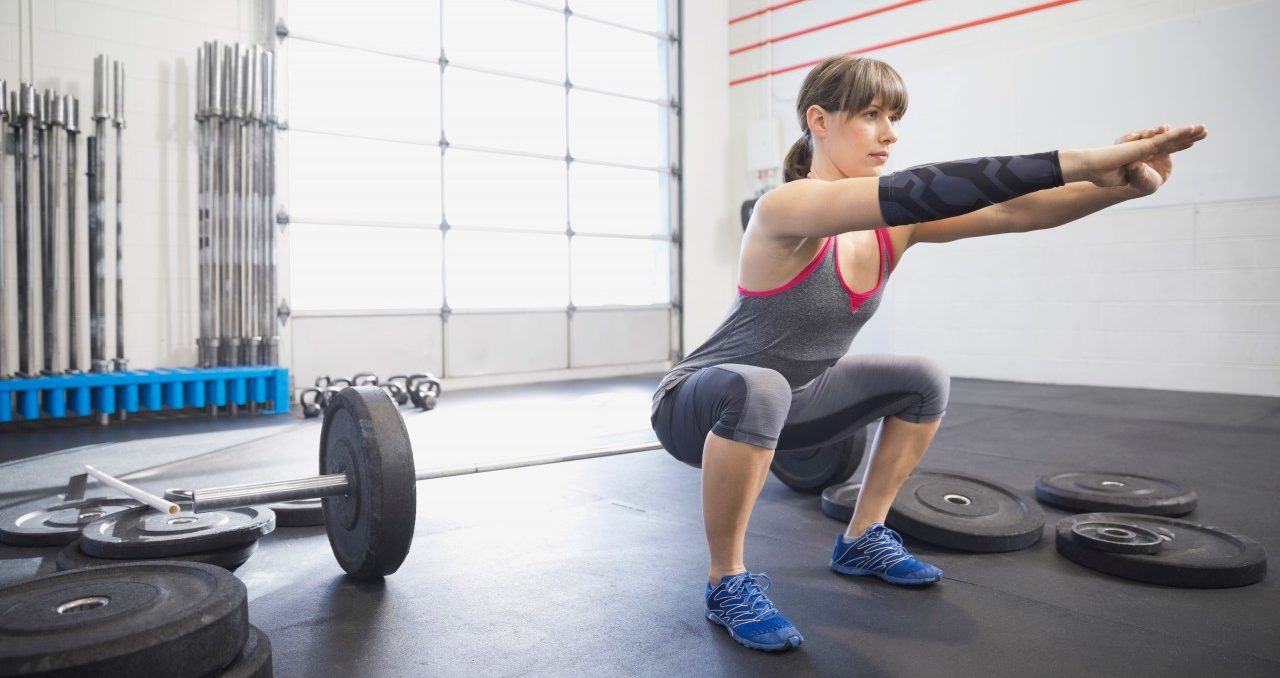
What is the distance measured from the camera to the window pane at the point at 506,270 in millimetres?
5801

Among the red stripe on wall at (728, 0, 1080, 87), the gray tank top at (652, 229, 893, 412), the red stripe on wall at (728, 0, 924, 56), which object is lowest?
the gray tank top at (652, 229, 893, 412)

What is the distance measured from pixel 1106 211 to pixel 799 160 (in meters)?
4.52

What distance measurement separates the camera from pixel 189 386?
14.1 ft

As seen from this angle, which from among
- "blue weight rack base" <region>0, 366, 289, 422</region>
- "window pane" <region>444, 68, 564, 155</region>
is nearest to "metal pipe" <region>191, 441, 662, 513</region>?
"blue weight rack base" <region>0, 366, 289, 422</region>

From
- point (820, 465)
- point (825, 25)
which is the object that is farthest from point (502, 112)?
point (820, 465)

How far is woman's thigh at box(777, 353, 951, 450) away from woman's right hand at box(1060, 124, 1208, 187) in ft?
1.83

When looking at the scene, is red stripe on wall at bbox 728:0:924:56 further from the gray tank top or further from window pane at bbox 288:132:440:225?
the gray tank top

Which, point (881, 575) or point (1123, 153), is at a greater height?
point (1123, 153)

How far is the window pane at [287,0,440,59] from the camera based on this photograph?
5082mm

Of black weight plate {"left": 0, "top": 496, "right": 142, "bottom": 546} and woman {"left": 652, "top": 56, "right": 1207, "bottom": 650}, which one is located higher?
woman {"left": 652, "top": 56, "right": 1207, "bottom": 650}

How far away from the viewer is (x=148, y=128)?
14.7 feet

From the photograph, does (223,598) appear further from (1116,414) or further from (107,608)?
(1116,414)

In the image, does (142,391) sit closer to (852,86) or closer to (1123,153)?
(852,86)

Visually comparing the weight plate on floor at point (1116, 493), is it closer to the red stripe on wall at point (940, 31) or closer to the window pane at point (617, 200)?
the red stripe on wall at point (940, 31)
